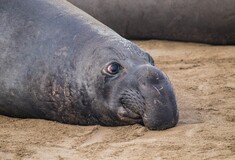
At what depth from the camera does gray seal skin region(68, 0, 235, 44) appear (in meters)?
7.68

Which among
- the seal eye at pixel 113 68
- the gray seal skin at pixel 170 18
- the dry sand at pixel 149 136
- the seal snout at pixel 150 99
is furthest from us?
the gray seal skin at pixel 170 18

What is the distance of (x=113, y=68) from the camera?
5074mm

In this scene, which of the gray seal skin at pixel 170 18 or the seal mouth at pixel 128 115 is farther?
the gray seal skin at pixel 170 18

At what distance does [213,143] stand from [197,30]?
3.33 meters

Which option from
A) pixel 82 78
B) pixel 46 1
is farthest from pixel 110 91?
pixel 46 1

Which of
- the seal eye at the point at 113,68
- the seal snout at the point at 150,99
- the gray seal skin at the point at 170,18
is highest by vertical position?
the seal eye at the point at 113,68

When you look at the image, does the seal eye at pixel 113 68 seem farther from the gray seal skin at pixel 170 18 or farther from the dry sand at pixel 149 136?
the gray seal skin at pixel 170 18

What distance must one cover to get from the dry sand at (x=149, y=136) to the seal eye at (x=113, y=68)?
396mm

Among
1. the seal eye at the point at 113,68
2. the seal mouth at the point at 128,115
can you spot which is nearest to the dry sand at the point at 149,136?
the seal mouth at the point at 128,115

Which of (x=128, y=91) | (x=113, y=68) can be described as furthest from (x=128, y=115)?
(x=113, y=68)

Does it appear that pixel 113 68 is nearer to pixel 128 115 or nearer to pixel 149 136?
pixel 128 115

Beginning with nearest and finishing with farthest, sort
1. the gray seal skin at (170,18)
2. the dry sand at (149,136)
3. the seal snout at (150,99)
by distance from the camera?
the dry sand at (149,136) < the seal snout at (150,99) < the gray seal skin at (170,18)

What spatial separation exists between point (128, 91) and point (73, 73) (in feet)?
1.49

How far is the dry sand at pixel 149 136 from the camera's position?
15.0 feet
